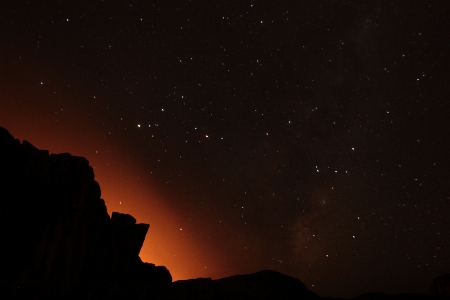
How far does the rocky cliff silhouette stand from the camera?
1695cm

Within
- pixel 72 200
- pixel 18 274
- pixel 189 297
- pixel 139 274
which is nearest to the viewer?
pixel 18 274

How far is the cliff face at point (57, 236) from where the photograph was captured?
16844 mm

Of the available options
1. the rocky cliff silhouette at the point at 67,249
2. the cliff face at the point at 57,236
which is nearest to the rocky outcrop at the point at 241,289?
the rocky cliff silhouette at the point at 67,249

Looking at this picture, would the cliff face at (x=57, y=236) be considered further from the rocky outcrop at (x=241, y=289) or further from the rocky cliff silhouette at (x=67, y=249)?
the rocky outcrop at (x=241, y=289)

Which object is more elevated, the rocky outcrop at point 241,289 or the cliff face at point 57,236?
the cliff face at point 57,236

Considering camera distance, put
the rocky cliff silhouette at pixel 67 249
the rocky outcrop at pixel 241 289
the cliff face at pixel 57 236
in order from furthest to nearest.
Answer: the rocky outcrop at pixel 241 289, the rocky cliff silhouette at pixel 67 249, the cliff face at pixel 57 236

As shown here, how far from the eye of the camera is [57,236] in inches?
709

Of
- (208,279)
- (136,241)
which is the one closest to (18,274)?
(136,241)

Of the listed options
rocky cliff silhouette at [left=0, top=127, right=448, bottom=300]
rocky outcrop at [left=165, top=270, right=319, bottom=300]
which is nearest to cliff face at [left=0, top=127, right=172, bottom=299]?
rocky cliff silhouette at [left=0, top=127, right=448, bottom=300]

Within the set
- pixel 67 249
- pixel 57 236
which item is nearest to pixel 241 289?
pixel 67 249

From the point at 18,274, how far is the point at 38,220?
3.18m

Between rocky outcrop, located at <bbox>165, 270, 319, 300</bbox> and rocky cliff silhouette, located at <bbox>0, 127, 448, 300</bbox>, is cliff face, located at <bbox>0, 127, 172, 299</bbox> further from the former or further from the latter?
rocky outcrop, located at <bbox>165, 270, 319, 300</bbox>

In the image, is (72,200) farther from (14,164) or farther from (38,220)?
(14,164)

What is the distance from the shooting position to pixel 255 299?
18562mm
